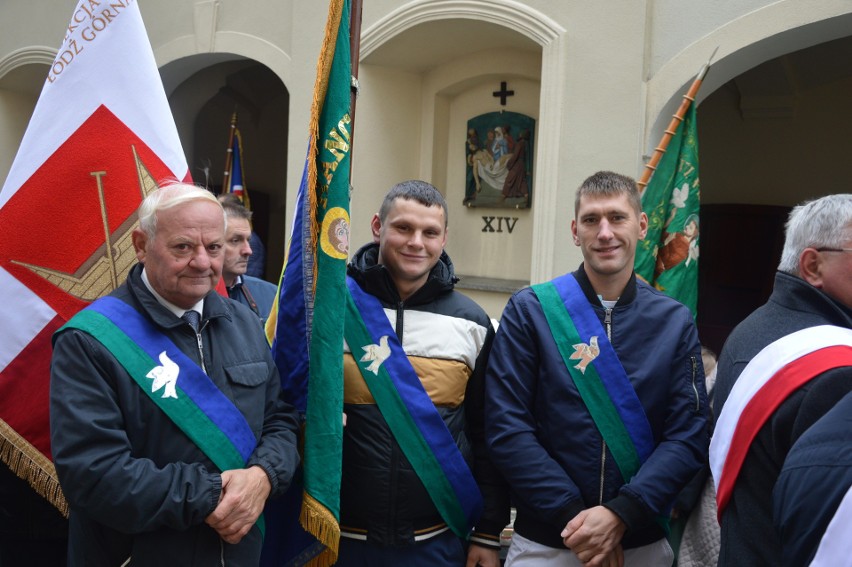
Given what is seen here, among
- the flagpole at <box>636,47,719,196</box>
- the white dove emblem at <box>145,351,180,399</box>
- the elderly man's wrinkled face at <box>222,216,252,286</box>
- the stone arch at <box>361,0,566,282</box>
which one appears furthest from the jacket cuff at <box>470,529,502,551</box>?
the stone arch at <box>361,0,566,282</box>

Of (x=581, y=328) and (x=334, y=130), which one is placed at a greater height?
(x=334, y=130)

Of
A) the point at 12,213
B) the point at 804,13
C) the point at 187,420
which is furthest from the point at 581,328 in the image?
the point at 804,13

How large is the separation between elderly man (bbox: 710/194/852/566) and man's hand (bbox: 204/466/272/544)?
111 cm

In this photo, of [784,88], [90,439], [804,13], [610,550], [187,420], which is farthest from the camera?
[784,88]

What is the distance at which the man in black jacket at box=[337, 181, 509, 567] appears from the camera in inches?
93.9

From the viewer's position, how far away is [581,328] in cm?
243

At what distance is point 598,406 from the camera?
2350 mm

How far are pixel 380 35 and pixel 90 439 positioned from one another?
5.26 metres

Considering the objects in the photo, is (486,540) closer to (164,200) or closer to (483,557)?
(483,557)

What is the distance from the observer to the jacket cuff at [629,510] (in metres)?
2.25

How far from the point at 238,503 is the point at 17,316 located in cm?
104

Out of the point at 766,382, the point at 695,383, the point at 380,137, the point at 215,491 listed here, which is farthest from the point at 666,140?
the point at 380,137

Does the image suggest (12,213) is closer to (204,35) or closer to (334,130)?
(334,130)

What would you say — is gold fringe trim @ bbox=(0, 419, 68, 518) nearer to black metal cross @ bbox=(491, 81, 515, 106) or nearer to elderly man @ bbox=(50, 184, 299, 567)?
elderly man @ bbox=(50, 184, 299, 567)
